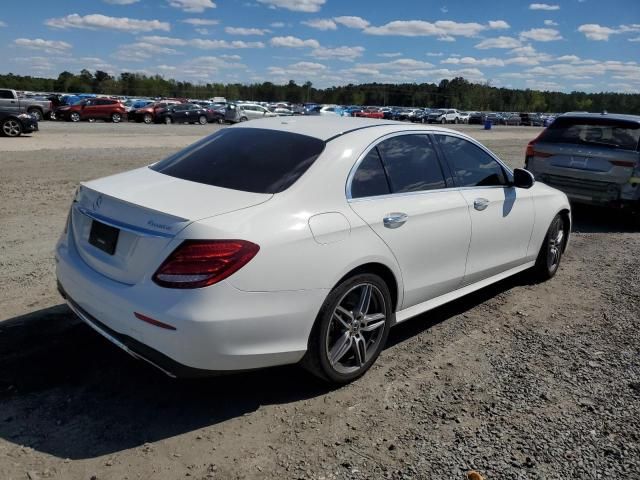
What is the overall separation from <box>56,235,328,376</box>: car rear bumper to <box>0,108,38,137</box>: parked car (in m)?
19.2

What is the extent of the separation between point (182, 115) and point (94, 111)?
20.0 feet

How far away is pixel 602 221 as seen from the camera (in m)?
9.46

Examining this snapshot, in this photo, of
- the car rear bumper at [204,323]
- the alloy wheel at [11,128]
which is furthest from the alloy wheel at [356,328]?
the alloy wheel at [11,128]

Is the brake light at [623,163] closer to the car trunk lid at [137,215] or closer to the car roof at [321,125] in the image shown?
the car roof at [321,125]

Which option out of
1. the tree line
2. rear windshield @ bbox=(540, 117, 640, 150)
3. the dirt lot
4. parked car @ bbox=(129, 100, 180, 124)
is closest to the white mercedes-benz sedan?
the dirt lot

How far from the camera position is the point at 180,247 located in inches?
111

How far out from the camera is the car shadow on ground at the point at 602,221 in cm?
874

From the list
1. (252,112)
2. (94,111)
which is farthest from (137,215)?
(252,112)

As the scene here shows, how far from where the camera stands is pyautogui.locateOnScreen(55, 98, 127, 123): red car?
35031 millimetres

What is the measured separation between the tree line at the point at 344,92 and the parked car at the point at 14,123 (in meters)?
88.9

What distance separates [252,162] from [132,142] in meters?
18.5

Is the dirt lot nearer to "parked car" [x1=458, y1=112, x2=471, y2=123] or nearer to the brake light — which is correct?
the brake light

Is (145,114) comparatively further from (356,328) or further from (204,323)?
(204,323)

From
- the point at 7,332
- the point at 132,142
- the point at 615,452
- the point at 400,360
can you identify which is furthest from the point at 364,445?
the point at 132,142
